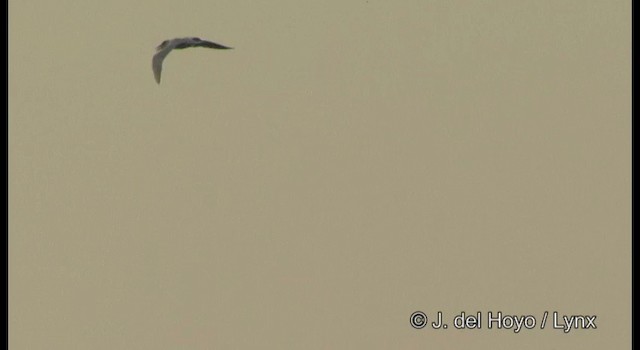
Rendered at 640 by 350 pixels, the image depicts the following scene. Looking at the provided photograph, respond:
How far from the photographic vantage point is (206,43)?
18.1 m
